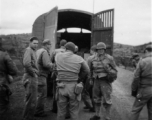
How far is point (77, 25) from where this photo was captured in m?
12.2

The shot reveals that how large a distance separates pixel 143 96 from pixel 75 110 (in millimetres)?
1517

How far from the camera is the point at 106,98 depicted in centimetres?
496

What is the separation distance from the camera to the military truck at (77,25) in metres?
7.63

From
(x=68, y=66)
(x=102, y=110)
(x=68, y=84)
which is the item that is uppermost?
(x=68, y=66)

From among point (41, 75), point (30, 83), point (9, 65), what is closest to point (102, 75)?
point (41, 75)

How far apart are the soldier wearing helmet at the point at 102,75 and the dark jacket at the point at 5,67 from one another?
2.10 meters

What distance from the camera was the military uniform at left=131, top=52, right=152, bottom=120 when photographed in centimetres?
411

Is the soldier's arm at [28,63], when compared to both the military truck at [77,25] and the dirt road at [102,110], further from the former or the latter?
the military truck at [77,25]

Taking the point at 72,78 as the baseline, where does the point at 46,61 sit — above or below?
above

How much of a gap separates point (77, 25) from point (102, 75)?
7.73 meters

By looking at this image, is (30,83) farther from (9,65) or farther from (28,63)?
(9,65)

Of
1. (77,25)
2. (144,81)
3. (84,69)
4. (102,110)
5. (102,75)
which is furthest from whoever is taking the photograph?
(77,25)

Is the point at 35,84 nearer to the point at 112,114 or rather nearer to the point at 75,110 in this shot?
the point at 75,110

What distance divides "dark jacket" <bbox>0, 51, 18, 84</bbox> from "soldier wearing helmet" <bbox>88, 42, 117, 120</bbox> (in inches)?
82.5
